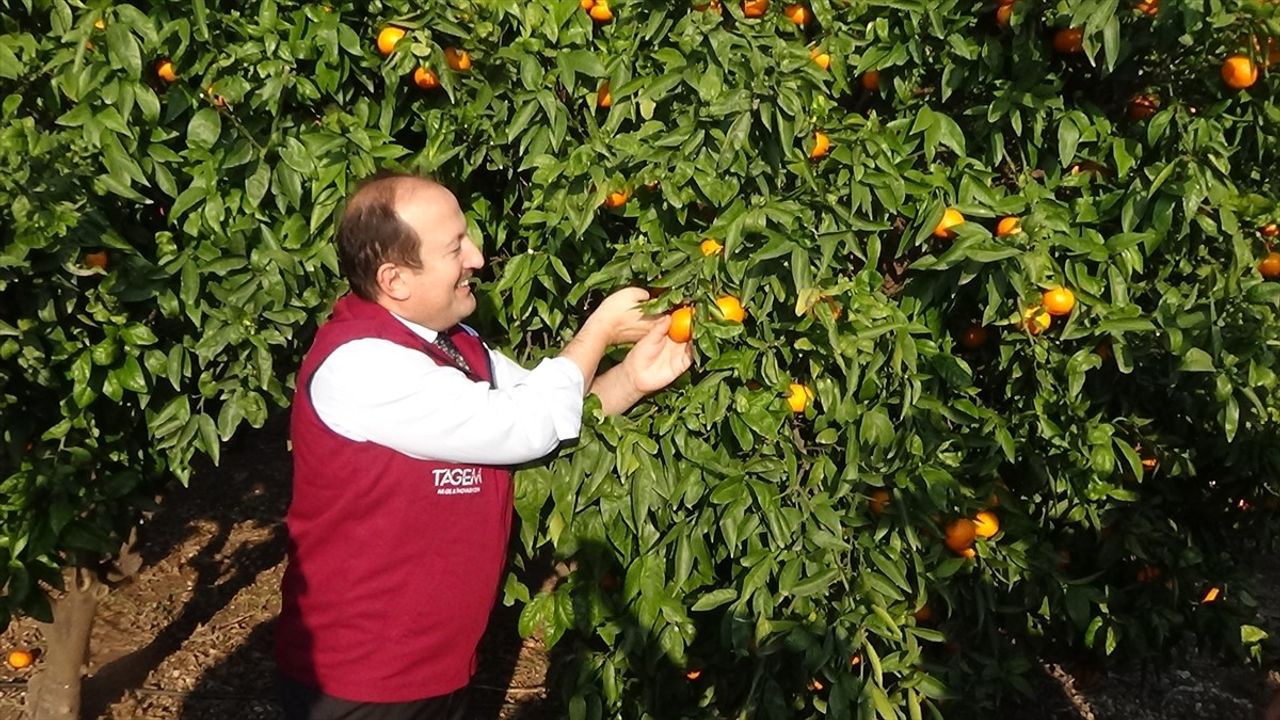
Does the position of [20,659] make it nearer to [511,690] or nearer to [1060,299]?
[511,690]

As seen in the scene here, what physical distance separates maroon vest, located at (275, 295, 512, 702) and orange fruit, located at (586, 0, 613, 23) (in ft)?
2.26

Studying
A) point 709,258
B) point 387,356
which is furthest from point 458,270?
point 709,258

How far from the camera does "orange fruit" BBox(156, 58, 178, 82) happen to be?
225 cm

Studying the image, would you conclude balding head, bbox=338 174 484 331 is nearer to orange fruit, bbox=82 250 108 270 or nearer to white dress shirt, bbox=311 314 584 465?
white dress shirt, bbox=311 314 584 465

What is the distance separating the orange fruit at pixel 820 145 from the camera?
7.29 feet

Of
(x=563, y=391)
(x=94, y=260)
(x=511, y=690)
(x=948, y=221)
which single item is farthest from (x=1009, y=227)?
(x=511, y=690)

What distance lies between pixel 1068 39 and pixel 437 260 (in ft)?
4.02

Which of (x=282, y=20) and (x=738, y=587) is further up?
(x=282, y=20)

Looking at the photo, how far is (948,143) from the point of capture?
2.23 meters

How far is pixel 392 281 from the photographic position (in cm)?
217

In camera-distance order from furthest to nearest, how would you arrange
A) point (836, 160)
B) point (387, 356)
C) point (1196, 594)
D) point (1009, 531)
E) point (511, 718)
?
1. point (511, 718)
2. point (1196, 594)
3. point (1009, 531)
4. point (836, 160)
5. point (387, 356)

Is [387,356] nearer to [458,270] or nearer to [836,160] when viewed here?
[458,270]

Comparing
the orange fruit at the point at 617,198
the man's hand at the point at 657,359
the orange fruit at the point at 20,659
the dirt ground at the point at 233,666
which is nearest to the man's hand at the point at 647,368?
the man's hand at the point at 657,359

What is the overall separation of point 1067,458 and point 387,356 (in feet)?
4.23
